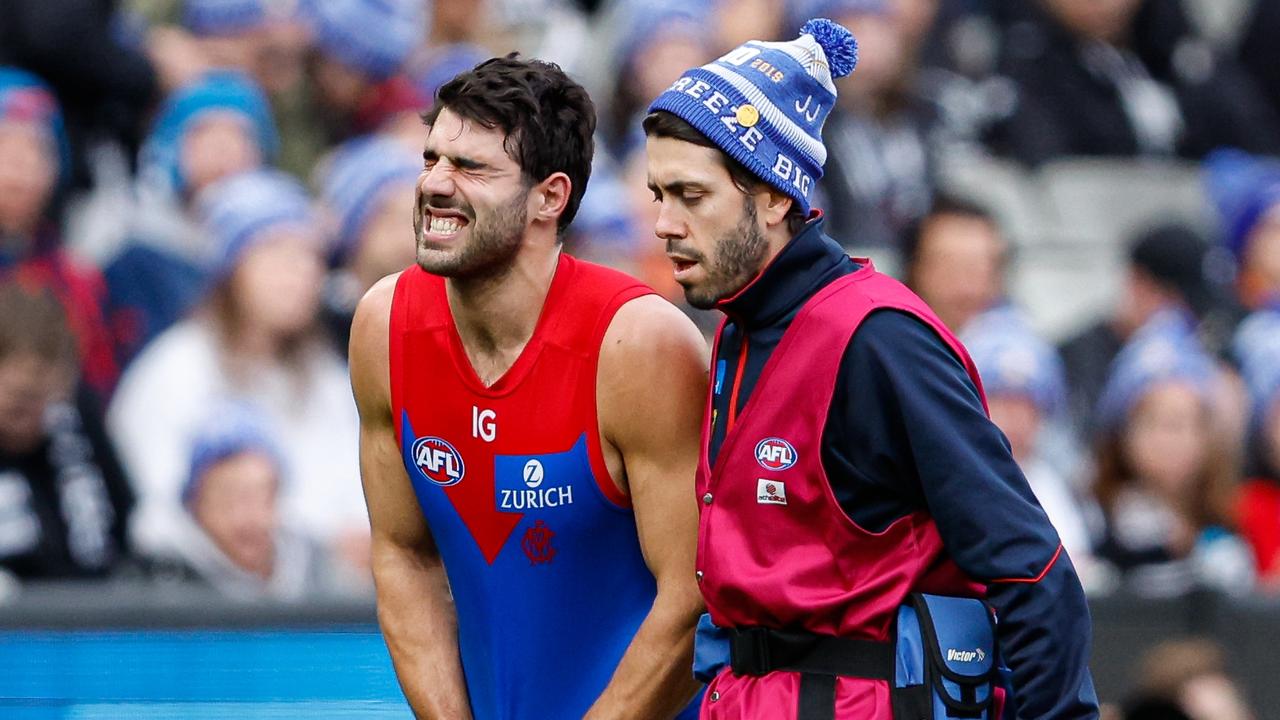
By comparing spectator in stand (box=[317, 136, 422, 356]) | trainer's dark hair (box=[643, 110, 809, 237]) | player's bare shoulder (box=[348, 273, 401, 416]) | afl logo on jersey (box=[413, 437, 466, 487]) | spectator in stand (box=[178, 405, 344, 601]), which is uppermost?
trainer's dark hair (box=[643, 110, 809, 237])

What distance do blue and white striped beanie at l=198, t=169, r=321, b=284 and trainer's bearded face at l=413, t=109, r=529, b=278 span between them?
11.1 ft

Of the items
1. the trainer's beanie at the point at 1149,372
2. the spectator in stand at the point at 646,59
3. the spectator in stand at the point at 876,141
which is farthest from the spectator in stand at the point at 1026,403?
the spectator in stand at the point at 646,59

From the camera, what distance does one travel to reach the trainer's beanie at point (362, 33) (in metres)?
9.01

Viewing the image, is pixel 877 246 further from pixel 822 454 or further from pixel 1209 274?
pixel 822 454

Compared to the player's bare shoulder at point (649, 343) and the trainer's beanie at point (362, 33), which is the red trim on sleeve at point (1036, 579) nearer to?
the player's bare shoulder at point (649, 343)

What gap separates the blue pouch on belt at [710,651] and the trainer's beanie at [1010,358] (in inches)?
145

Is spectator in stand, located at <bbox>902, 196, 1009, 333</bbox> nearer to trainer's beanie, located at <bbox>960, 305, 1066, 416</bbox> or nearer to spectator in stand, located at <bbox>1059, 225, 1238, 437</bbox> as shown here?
trainer's beanie, located at <bbox>960, 305, 1066, 416</bbox>

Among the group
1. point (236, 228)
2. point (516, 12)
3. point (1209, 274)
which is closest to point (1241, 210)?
point (1209, 274)

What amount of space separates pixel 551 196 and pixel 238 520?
2.96 metres

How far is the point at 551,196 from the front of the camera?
450 centimetres

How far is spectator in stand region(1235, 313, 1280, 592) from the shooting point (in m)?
7.93

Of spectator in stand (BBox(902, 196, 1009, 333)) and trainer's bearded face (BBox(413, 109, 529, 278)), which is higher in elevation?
trainer's bearded face (BBox(413, 109, 529, 278))

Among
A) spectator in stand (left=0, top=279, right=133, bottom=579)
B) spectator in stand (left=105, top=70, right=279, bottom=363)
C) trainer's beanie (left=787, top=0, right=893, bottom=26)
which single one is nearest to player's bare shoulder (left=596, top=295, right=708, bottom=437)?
spectator in stand (left=0, top=279, right=133, bottom=579)

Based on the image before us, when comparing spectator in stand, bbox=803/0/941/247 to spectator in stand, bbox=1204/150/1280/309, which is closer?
spectator in stand, bbox=803/0/941/247
